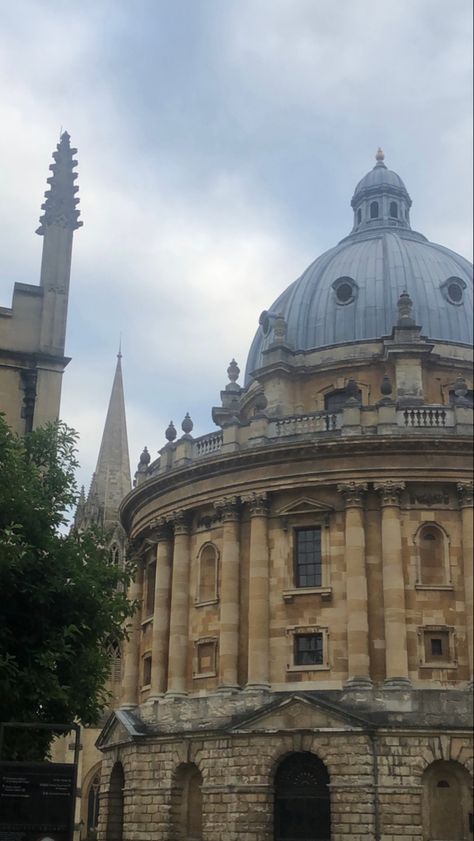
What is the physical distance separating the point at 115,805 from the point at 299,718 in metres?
10.7

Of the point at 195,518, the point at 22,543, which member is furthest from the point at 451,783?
the point at 22,543

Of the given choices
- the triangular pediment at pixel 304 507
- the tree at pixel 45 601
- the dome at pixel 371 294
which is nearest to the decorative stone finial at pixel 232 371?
the dome at pixel 371 294

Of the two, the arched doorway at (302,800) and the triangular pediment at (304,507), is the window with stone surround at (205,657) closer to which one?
the arched doorway at (302,800)

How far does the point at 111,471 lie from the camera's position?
80.1 metres

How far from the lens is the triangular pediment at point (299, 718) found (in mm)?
32562

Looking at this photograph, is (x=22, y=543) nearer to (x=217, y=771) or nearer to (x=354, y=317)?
(x=217, y=771)

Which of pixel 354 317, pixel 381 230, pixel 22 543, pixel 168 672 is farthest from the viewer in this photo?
pixel 381 230

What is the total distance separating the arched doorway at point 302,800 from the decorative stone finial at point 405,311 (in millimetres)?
17025

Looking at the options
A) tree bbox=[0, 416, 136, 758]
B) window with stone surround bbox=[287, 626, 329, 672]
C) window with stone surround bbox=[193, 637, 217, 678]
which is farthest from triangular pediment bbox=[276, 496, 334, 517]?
tree bbox=[0, 416, 136, 758]

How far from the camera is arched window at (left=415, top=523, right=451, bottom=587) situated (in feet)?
114

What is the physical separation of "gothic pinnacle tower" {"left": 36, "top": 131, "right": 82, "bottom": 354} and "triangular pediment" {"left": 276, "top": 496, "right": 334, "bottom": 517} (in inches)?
555

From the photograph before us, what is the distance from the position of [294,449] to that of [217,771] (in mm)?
11001

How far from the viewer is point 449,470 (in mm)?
35156

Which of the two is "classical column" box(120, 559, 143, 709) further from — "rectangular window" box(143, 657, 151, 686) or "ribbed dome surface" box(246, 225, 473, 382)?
"ribbed dome surface" box(246, 225, 473, 382)
